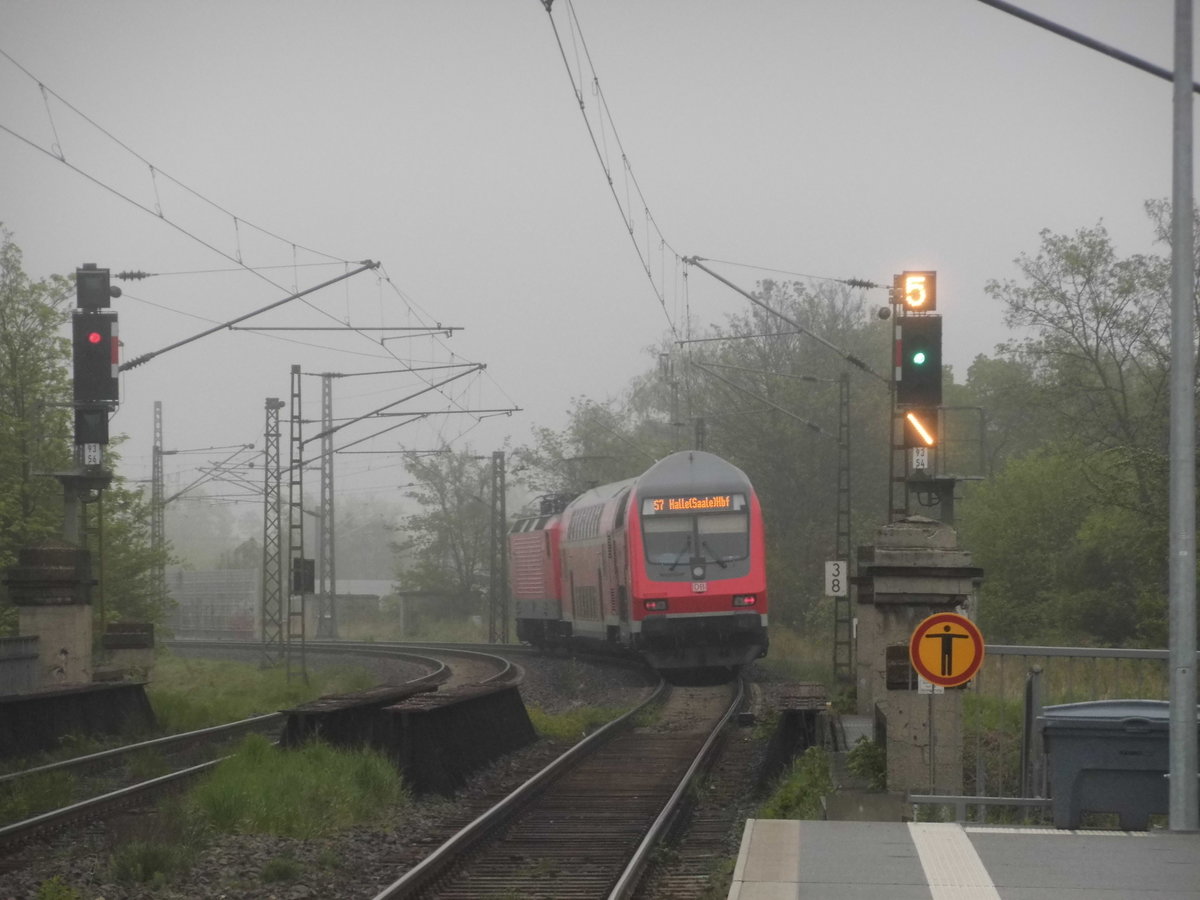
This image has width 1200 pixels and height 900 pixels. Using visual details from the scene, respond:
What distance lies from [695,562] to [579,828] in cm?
1617

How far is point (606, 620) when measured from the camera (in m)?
33.3

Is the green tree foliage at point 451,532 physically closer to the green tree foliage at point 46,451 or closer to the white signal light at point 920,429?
the green tree foliage at point 46,451

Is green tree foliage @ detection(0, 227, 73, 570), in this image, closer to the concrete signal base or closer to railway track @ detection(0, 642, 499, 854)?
railway track @ detection(0, 642, 499, 854)

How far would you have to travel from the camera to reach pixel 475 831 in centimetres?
1312

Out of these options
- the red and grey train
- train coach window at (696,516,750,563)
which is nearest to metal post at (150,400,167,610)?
the red and grey train

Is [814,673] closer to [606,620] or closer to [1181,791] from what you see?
[606,620]

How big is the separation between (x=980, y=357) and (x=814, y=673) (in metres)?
55.0

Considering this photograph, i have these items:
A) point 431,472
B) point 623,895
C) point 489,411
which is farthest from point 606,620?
point 431,472

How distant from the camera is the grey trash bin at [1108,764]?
393 inches

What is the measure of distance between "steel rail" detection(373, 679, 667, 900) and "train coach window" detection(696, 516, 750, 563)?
32.6 feet

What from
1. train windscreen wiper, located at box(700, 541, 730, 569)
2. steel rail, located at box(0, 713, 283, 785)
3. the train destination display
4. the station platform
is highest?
the train destination display

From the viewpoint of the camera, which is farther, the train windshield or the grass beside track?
the train windshield

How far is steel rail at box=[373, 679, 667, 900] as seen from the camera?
1095cm

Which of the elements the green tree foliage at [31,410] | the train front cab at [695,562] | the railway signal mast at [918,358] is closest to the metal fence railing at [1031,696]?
the railway signal mast at [918,358]
